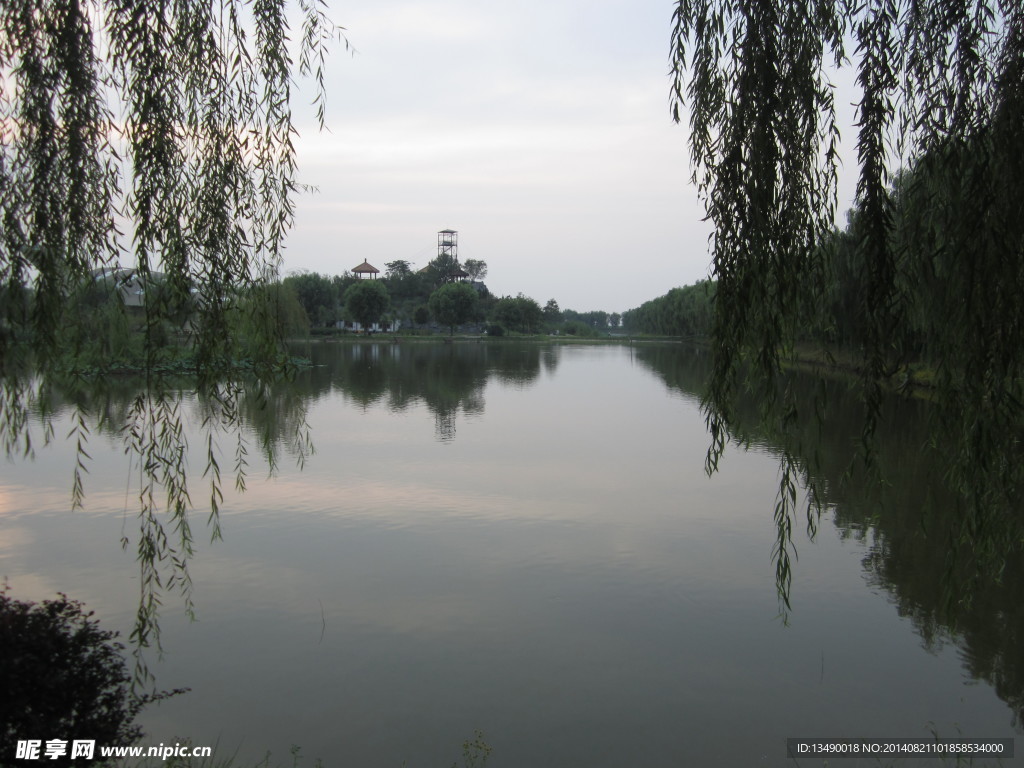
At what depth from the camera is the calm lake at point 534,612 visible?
4570mm

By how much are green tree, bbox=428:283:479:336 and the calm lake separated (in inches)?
2494

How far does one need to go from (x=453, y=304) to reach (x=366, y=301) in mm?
10749

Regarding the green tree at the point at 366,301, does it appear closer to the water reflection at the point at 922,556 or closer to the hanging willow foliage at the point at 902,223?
the water reflection at the point at 922,556

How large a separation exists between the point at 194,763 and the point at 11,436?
2.02 meters

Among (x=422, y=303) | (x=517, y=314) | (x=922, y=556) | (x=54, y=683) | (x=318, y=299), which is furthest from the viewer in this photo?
(x=422, y=303)

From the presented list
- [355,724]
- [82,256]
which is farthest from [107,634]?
[355,724]

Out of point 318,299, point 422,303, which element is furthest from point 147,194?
point 422,303

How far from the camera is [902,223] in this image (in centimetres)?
312

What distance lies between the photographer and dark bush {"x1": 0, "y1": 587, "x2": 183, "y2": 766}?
255 cm

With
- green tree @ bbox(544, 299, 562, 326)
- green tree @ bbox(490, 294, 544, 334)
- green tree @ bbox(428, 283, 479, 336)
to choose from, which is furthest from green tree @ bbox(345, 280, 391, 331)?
green tree @ bbox(544, 299, 562, 326)

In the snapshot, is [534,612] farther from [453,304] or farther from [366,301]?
[453,304]

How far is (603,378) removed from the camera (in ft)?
105

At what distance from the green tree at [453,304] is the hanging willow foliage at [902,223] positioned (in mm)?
72514

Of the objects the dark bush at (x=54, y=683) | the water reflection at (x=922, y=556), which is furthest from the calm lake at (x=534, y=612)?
the dark bush at (x=54, y=683)
